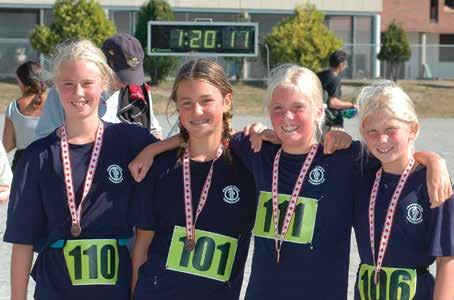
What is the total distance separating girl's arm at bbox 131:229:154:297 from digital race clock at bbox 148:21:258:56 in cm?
1240

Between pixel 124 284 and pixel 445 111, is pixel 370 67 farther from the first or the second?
pixel 124 284

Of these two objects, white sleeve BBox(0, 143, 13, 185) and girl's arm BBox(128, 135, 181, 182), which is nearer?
girl's arm BBox(128, 135, 181, 182)

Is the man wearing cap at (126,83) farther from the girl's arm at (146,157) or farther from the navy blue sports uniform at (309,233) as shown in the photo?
the navy blue sports uniform at (309,233)

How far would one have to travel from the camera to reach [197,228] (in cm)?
396

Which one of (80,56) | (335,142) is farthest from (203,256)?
(80,56)

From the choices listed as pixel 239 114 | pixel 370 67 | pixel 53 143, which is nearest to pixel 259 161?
pixel 53 143

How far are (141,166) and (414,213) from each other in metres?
1.19

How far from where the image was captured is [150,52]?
683 inches

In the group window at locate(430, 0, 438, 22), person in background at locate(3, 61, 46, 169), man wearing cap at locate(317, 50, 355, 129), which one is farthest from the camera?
window at locate(430, 0, 438, 22)

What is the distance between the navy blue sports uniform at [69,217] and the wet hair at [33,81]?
14.7ft

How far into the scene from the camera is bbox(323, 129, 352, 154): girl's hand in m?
4.01

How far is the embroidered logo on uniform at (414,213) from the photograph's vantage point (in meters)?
3.87

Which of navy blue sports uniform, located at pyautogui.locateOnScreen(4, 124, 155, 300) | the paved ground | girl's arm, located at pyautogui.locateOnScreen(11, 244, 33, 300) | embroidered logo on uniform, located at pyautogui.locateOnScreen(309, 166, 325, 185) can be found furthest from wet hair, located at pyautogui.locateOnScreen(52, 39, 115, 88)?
the paved ground

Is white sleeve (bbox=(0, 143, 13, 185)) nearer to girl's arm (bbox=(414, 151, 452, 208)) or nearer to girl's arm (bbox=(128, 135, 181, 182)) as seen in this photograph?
girl's arm (bbox=(128, 135, 181, 182))
